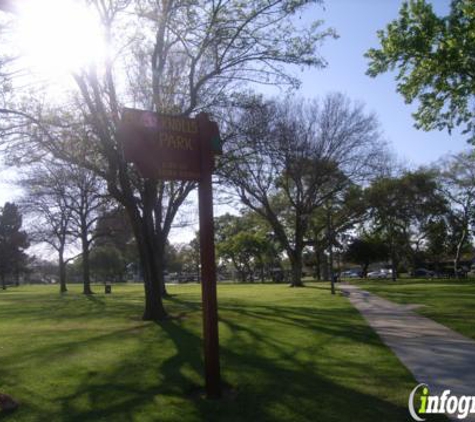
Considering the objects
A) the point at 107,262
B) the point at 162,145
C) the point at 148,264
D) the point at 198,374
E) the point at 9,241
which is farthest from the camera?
the point at 107,262

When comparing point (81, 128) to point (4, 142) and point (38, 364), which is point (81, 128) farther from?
point (38, 364)

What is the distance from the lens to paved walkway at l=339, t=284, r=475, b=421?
6.98 metres

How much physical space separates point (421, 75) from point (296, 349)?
13.6 metres

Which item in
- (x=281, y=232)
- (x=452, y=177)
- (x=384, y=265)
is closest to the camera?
(x=281, y=232)

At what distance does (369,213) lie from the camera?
48094mm

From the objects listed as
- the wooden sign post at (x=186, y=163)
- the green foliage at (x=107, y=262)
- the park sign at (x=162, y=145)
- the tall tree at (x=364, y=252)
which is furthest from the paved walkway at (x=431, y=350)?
the green foliage at (x=107, y=262)

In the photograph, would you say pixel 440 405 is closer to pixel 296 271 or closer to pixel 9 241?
pixel 296 271

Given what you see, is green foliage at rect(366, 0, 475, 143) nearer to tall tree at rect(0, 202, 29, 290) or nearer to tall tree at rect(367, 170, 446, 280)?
tall tree at rect(367, 170, 446, 280)

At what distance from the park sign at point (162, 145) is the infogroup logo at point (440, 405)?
3.90 meters

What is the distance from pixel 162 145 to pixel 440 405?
183 inches

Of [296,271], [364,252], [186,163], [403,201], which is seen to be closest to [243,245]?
[364,252]

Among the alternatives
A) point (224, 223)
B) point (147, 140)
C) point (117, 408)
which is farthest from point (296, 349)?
point (224, 223)

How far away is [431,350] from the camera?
934 centimetres

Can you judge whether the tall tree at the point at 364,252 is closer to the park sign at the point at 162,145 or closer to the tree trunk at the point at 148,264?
the tree trunk at the point at 148,264
